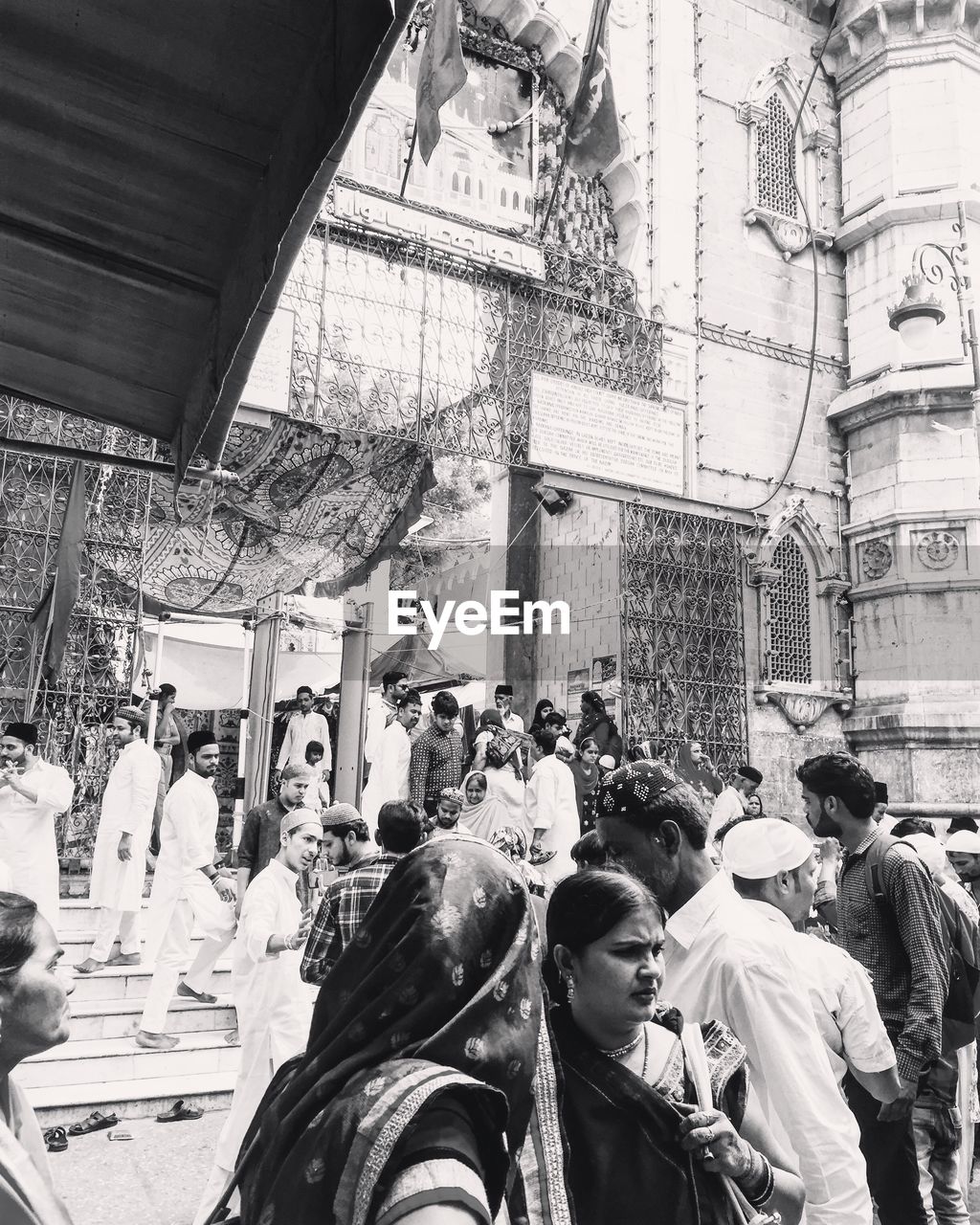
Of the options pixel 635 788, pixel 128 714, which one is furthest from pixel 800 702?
pixel 635 788

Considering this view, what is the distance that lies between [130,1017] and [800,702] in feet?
36.3

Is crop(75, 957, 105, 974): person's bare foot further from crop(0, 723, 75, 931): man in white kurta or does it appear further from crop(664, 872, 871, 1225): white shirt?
crop(664, 872, 871, 1225): white shirt

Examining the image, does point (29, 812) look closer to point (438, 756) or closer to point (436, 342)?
point (438, 756)

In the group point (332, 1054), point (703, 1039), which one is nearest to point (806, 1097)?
point (703, 1039)

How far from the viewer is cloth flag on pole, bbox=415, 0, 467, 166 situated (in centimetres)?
1087

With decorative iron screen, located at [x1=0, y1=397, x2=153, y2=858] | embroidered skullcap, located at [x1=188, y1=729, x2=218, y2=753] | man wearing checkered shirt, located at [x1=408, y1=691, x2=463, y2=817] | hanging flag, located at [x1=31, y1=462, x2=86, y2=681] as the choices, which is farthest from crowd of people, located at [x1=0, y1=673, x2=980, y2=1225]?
decorative iron screen, located at [x1=0, y1=397, x2=153, y2=858]

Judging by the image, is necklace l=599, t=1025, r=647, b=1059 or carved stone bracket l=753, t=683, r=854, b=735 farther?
carved stone bracket l=753, t=683, r=854, b=735

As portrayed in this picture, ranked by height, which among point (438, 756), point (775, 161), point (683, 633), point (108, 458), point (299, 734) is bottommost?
point (438, 756)

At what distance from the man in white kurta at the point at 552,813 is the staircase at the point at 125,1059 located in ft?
8.45

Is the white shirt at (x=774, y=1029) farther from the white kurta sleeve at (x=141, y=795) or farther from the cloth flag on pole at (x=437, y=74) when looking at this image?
the cloth flag on pole at (x=437, y=74)

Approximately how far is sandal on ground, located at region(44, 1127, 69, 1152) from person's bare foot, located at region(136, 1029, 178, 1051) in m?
0.94

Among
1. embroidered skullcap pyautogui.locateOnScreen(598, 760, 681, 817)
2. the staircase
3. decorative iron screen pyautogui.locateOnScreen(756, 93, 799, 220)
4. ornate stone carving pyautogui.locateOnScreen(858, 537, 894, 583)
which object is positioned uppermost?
decorative iron screen pyautogui.locateOnScreen(756, 93, 799, 220)

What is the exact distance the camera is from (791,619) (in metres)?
15.5

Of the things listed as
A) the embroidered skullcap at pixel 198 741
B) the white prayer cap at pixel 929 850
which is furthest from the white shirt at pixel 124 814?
the white prayer cap at pixel 929 850
